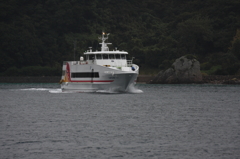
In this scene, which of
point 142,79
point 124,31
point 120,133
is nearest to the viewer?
point 120,133

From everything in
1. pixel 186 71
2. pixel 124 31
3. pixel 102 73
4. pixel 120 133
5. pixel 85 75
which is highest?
pixel 124 31

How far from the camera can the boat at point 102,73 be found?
62188mm

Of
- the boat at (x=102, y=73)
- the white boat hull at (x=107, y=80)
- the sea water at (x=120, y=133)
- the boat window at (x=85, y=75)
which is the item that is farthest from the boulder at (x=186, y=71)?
the sea water at (x=120, y=133)

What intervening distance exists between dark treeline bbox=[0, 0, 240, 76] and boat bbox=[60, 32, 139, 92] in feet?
148

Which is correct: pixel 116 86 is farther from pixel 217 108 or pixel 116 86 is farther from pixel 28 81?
pixel 28 81

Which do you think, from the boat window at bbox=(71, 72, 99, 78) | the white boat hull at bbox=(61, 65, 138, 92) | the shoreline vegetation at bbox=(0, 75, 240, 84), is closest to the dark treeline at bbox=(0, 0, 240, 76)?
the shoreline vegetation at bbox=(0, 75, 240, 84)

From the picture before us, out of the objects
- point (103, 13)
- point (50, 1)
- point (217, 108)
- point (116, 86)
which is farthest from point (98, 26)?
point (217, 108)

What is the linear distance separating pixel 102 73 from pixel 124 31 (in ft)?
295

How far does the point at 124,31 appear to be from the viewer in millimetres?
151125

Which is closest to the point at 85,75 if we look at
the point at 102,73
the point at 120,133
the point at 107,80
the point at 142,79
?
the point at 102,73

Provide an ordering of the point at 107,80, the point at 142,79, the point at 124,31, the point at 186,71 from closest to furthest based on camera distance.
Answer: the point at 107,80, the point at 186,71, the point at 142,79, the point at 124,31

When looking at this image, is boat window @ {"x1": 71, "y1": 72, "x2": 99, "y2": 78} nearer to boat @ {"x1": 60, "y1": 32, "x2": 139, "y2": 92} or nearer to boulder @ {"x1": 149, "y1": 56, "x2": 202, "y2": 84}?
boat @ {"x1": 60, "y1": 32, "x2": 139, "y2": 92}

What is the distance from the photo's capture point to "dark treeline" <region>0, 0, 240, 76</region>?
390 feet

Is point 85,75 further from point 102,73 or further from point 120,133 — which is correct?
point 120,133
